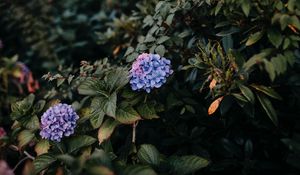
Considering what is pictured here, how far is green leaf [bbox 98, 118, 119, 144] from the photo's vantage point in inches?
65.9

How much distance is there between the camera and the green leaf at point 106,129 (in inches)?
65.9

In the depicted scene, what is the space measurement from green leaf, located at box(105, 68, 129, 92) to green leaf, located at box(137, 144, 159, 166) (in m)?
0.28

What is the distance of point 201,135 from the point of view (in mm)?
2070

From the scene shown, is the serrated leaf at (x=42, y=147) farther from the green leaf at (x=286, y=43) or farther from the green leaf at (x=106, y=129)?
the green leaf at (x=286, y=43)

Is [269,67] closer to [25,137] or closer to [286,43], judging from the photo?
[286,43]

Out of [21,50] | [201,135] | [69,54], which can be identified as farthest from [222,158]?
[21,50]

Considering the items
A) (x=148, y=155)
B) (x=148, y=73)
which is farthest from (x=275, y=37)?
(x=148, y=155)

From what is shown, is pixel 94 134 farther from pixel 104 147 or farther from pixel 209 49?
pixel 209 49

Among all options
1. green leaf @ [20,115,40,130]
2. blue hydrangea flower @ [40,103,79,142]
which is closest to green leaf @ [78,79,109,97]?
blue hydrangea flower @ [40,103,79,142]

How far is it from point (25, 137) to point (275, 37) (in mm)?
1161

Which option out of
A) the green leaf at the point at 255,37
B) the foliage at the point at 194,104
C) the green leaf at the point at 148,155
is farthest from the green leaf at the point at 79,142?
the green leaf at the point at 255,37

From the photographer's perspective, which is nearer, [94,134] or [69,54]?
[94,134]

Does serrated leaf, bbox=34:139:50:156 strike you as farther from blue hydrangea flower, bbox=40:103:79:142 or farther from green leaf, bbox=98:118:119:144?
green leaf, bbox=98:118:119:144

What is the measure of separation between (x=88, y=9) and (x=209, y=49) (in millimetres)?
2284
